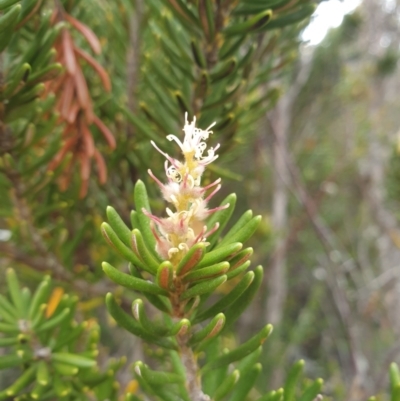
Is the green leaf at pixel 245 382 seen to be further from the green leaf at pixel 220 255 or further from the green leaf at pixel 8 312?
the green leaf at pixel 8 312

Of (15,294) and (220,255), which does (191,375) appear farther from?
(15,294)

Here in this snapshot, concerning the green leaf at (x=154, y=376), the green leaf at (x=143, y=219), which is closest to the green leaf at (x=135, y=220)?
the green leaf at (x=143, y=219)

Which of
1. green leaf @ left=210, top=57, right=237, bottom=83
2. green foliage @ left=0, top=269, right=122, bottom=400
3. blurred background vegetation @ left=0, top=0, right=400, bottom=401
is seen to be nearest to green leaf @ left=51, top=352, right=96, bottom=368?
green foliage @ left=0, top=269, right=122, bottom=400

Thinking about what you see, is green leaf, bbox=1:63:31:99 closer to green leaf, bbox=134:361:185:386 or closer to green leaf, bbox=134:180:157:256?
green leaf, bbox=134:180:157:256

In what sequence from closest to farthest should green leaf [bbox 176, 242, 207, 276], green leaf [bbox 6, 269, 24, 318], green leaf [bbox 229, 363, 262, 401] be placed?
green leaf [bbox 176, 242, 207, 276] → green leaf [bbox 229, 363, 262, 401] → green leaf [bbox 6, 269, 24, 318]

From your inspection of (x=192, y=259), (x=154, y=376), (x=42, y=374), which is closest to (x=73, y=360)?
(x=42, y=374)

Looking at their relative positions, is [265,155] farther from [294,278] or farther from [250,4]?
[250,4]
